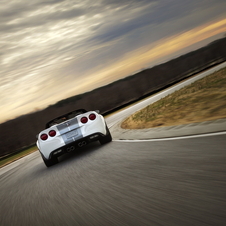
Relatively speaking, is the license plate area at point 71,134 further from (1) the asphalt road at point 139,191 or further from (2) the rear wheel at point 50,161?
(1) the asphalt road at point 139,191

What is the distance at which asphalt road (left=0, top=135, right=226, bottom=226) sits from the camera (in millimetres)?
2605

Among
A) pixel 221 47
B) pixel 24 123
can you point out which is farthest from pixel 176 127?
pixel 221 47

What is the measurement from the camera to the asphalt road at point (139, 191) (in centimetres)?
261

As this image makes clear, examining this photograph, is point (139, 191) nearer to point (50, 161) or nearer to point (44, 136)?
point (44, 136)

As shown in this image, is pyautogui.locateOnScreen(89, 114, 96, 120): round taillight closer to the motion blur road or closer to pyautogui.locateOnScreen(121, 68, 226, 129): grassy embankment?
the motion blur road

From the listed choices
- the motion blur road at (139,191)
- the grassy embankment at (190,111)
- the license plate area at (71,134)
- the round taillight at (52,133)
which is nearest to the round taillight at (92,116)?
the license plate area at (71,134)

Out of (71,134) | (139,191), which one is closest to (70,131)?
(71,134)

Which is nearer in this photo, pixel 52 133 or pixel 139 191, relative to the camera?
pixel 139 191

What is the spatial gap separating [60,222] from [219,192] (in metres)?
1.84

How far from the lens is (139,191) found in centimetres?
344

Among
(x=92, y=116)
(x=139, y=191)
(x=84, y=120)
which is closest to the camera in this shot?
(x=139, y=191)

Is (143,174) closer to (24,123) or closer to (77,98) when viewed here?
(24,123)

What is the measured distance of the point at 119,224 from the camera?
2.64 m

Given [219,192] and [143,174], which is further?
[143,174]
